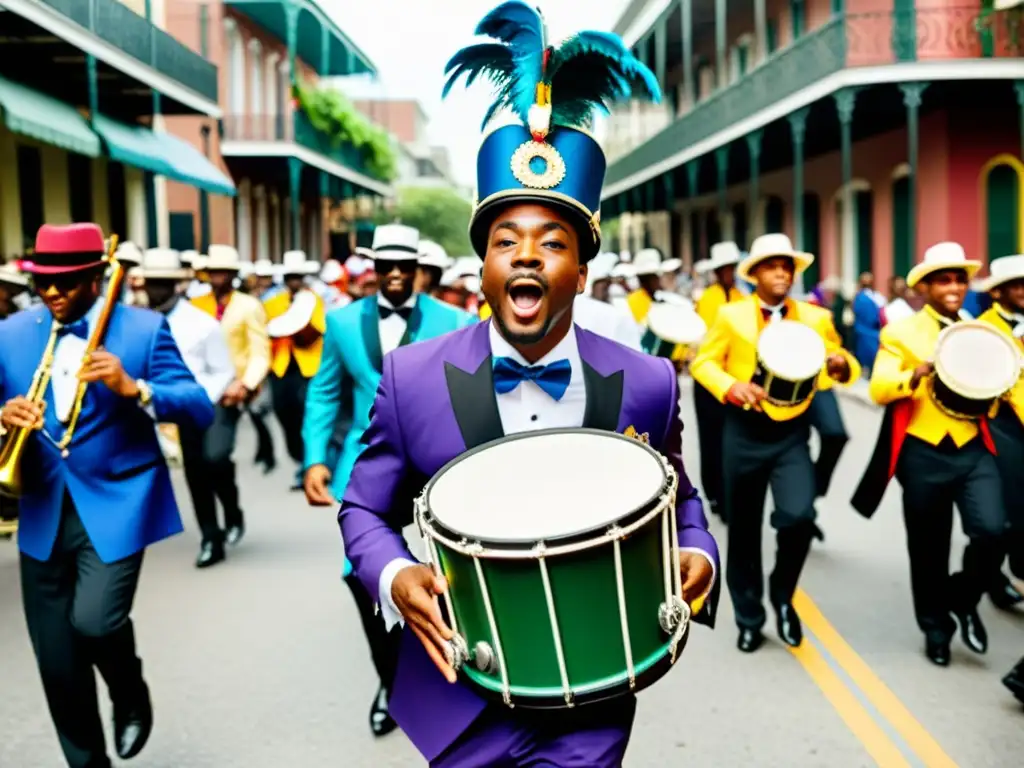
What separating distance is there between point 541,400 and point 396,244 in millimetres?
3350

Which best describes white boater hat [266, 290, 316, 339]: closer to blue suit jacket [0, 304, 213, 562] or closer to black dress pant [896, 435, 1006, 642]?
black dress pant [896, 435, 1006, 642]

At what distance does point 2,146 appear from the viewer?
2030 centimetres

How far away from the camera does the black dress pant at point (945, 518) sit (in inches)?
243

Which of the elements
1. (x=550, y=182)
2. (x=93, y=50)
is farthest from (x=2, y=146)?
(x=550, y=182)

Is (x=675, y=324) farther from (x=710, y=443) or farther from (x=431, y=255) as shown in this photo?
(x=431, y=255)

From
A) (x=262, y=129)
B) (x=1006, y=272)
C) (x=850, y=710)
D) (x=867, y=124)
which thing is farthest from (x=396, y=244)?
(x=262, y=129)

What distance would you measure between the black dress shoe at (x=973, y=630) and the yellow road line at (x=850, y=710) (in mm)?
754

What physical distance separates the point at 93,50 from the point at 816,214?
57.9 feet

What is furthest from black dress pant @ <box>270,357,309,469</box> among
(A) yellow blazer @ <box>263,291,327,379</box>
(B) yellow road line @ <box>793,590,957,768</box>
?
(B) yellow road line @ <box>793,590,957,768</box>

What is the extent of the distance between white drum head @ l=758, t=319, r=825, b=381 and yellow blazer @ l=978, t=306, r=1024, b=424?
827 millimetres

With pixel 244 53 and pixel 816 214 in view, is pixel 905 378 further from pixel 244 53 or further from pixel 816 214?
pixel 244 53

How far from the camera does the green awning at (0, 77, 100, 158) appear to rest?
Answer: 1614cm

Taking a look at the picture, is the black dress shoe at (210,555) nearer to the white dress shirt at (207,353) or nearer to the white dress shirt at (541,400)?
the white dress shirt at (207,353)

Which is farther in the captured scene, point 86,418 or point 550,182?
point 86,418
